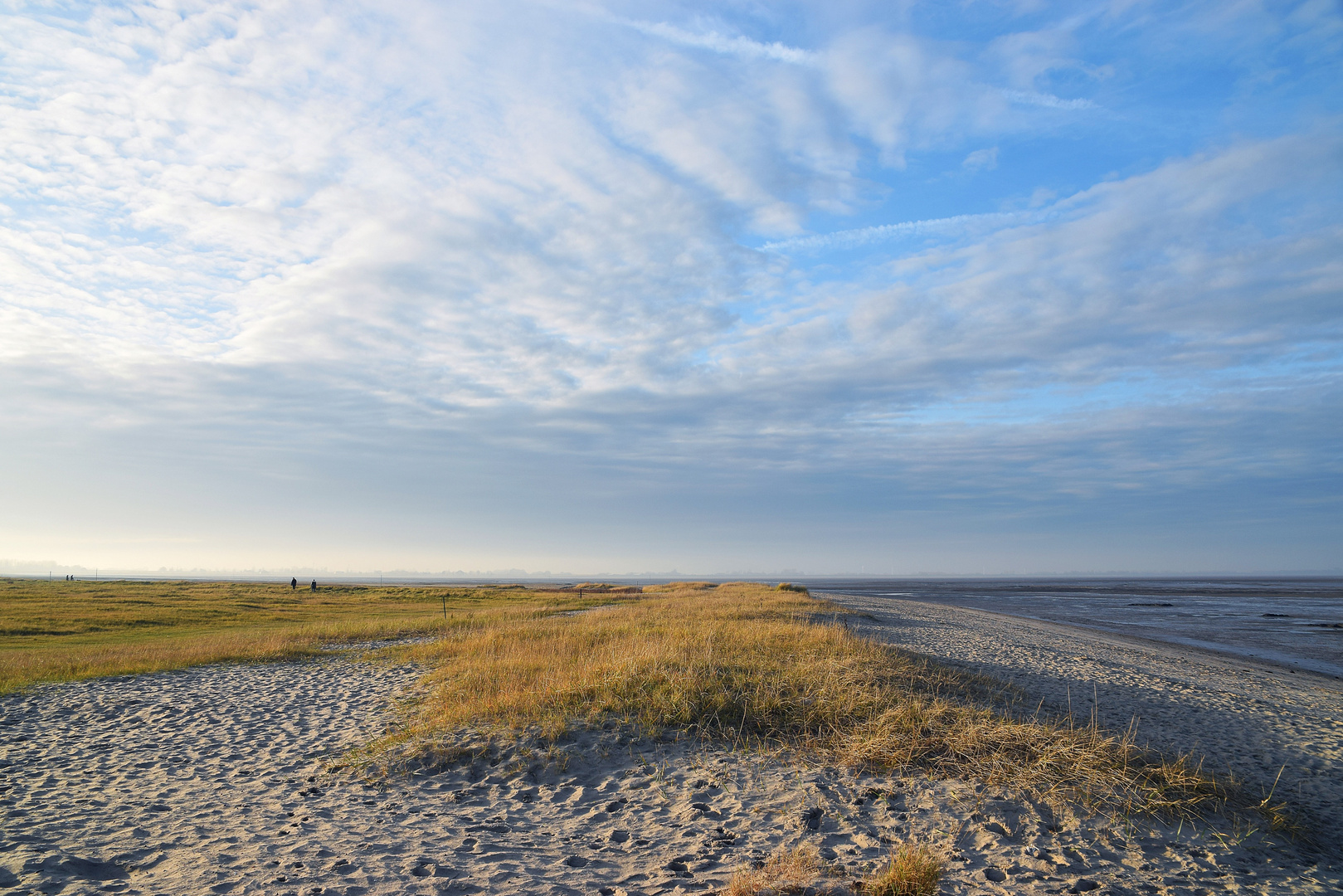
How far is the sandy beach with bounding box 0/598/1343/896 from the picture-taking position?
20.1 ft

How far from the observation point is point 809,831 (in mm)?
7051

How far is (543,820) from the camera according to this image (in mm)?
7672

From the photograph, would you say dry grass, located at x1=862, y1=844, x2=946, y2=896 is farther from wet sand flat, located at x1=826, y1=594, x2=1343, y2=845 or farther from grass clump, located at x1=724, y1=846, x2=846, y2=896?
wet sand flat, located at x1=826, y1=594, x2=1343, y2=845

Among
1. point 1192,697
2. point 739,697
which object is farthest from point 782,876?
point 1192,697

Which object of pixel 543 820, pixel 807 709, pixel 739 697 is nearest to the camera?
pixel 543 820

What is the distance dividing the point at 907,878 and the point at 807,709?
4.93m

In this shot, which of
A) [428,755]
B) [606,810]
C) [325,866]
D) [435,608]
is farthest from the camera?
[435,608]

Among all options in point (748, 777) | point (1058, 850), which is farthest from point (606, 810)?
point (1058, 850)

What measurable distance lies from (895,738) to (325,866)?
7.26 meters

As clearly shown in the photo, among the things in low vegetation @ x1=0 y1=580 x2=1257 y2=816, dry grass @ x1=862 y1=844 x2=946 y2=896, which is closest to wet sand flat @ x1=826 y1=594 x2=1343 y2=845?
low vegetation @ x1=0 y1=580 x2=1257 y2=816

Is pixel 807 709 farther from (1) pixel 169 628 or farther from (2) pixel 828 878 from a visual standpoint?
(1) pixel 169 628

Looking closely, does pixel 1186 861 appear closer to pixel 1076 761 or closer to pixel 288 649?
pixel 1076 761

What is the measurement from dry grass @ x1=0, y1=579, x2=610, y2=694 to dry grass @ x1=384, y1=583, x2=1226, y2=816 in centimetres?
1134

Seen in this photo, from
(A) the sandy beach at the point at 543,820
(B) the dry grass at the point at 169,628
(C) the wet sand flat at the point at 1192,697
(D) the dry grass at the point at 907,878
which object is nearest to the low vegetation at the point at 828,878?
(D) the dry grass at the point at 907,878
